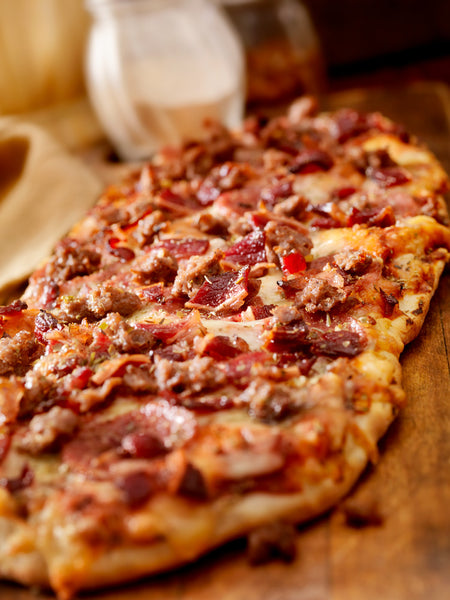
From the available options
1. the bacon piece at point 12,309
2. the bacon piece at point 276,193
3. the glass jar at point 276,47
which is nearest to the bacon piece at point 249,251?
the bacon piece at point 276,193

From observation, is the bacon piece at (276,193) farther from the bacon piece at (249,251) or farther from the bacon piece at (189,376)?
the bacon piece at (189,376)

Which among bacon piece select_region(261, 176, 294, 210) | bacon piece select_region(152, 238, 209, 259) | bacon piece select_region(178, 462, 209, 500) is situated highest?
bacon piece select_region(178, 462, 209, 500)

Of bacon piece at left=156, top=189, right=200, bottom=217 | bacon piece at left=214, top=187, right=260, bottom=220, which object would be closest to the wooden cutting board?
bacon piece at left=214, top=187, right=260, bottom=220

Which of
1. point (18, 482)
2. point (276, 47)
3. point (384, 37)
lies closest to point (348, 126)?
point (276, 47)

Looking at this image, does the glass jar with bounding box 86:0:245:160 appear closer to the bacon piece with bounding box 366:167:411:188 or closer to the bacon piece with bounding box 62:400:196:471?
the bacon piece with bounding box 366:167:411:188

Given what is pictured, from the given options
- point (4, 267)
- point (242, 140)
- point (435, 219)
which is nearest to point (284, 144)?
point (242, 140)
